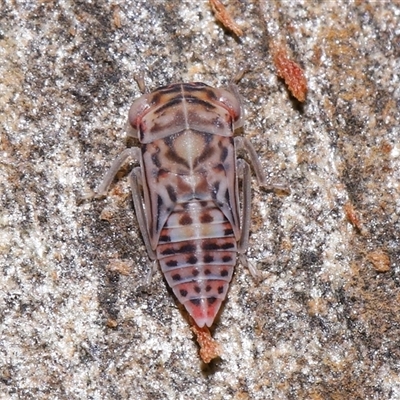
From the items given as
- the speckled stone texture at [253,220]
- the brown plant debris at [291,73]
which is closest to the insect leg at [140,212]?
the speckled stone texture at [253,220]

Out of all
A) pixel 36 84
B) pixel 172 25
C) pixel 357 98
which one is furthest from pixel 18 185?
pixel 357 98

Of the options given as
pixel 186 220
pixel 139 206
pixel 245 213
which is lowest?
pixel 186 220

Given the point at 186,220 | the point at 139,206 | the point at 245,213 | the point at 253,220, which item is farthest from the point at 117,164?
the point at 253,220

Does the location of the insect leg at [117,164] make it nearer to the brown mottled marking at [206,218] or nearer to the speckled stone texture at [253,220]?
the speckled stone texture at [253,220]

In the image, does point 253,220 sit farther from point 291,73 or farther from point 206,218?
point 291,73

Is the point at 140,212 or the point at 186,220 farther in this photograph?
the point at 140,212

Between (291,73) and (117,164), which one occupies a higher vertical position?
(291,73)
